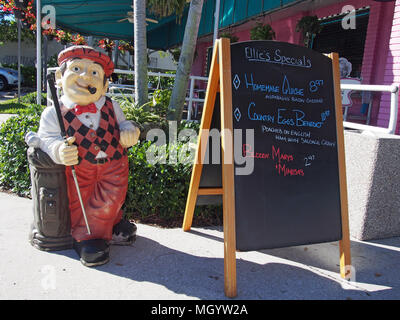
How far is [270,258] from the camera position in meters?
3.19

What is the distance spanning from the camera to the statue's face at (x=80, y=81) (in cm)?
276

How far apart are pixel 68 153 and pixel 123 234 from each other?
0.96 meters

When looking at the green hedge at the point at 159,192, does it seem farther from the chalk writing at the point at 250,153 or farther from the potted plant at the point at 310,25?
the potted plant at the point at 310,25

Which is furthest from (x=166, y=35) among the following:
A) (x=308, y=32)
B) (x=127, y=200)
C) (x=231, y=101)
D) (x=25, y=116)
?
(x=231, y=101)

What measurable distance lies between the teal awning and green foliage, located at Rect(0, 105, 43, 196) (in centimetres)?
526

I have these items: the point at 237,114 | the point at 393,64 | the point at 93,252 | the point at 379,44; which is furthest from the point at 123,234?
the point at 379,44

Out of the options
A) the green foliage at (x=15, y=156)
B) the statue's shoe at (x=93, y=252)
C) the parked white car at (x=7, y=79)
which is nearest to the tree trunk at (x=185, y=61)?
the green foliage at (x=15, y=156)

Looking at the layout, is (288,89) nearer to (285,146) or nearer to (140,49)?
(285,146)

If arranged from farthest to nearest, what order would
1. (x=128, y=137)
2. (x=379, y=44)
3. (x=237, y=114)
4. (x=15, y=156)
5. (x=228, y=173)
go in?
1. (x=379, y=44)
2. (x=15, y=156)
3. (x=128, y=137)
4. (x=237, y=114)
5. (x=228, y=173)

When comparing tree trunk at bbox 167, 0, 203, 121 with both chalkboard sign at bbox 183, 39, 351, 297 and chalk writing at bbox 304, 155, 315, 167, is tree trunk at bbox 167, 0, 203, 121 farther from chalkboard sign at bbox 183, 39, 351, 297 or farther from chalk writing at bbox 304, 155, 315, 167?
chalk writing at bbox 304, 155, 315, 167

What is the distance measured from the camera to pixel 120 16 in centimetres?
1099

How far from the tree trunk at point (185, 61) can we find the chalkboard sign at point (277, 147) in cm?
225

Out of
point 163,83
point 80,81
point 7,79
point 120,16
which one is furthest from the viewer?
point 7,79

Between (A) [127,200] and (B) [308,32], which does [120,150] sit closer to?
(A) [127,200]
